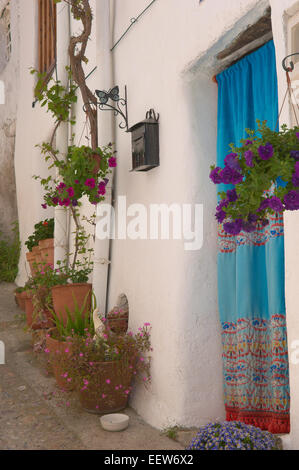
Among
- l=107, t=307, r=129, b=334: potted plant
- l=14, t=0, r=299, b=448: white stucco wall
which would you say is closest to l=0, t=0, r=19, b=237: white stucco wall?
l=14, t=0, r=299, b=448: white stucco wall

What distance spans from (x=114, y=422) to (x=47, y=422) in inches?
24.2

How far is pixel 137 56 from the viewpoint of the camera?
14.4 feet

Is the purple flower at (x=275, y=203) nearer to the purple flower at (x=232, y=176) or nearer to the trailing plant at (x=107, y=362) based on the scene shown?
the purple flower at (x=232, y=176)

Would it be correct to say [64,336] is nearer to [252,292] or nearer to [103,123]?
[252,292]

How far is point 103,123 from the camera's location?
4.75 metres

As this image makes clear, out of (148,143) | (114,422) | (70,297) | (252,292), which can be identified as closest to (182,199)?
(148,143)

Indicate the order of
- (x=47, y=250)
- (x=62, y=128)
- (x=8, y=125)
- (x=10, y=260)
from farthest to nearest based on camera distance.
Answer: (x=8, y=125) → (x=10, y=260) → (x=47, y=250) → (x=62, y=128)

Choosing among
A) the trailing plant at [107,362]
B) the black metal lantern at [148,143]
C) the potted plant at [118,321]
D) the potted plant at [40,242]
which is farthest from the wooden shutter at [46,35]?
the trailing plant at [107,362]

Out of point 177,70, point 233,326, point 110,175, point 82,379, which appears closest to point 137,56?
point 177,70

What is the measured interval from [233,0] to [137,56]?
1.51 meters

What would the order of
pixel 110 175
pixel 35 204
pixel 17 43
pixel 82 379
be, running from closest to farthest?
pixel 82 379
pixel 110 175
pixel 35 204
pixel 17 43

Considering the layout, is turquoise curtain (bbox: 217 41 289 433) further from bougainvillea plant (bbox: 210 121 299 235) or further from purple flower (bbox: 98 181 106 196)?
purple flower (bbox: 98 181 106 196)

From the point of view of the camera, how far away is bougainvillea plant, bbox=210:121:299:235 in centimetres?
202

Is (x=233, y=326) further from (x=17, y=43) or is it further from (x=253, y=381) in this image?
(x=17, y=43)
